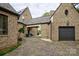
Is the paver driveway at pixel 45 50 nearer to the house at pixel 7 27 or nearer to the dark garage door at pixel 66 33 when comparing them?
the house at pixel 7 27

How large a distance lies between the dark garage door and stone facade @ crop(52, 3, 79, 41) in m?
0.49

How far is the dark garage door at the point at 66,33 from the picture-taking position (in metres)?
19.2

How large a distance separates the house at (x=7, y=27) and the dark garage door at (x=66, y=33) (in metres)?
8.58

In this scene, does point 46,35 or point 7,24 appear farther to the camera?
point 46,35

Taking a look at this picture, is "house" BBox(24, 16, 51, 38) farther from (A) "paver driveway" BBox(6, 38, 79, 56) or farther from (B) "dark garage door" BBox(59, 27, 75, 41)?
(A) "paver driveway" BBox(6, 38, 79, 56)

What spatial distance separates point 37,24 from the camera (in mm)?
26703

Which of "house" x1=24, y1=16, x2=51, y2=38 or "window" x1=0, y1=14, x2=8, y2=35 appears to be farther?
"house" x1=24, y1=16, x2=51, y2=38

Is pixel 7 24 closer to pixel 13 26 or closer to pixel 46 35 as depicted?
pixel 13 26

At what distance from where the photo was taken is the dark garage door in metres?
19.2

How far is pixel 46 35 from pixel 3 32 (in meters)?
13.2

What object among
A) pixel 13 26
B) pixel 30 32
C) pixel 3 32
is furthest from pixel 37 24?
pixel 3 32

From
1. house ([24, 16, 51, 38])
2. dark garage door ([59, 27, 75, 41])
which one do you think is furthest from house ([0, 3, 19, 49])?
house ([24, 16, 51, 38])

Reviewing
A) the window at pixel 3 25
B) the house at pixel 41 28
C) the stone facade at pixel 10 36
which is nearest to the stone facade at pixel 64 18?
the house at pixel 41 28

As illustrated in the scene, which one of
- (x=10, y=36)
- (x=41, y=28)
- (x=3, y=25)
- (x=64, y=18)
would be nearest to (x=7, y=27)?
(x=3, y=25)
